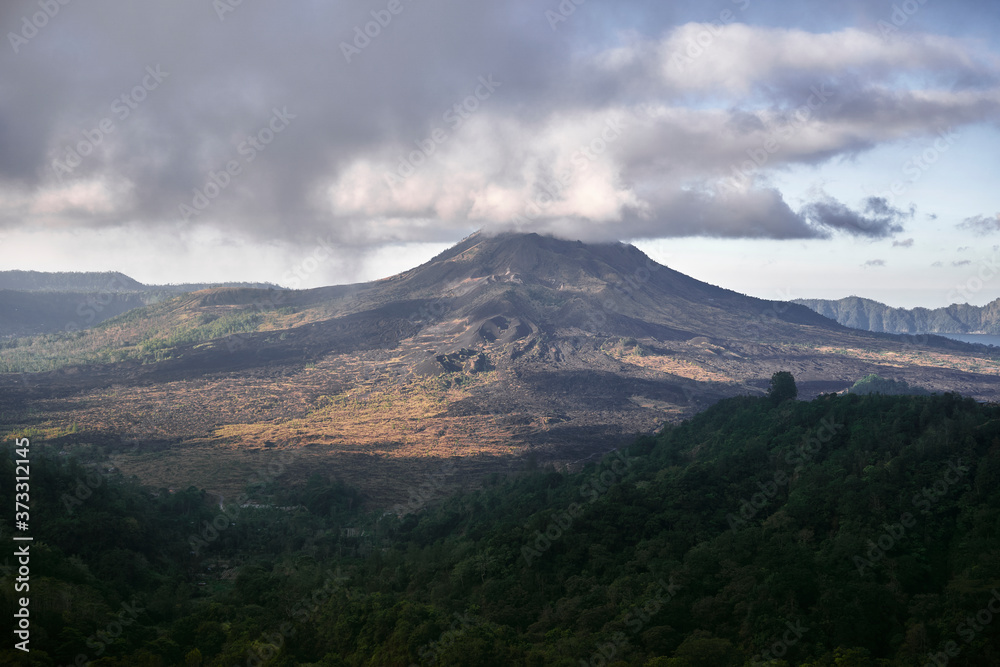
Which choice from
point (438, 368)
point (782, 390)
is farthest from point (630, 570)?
point (438, 368)

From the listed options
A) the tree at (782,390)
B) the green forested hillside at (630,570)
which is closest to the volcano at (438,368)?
the green forested hillside at (630,570)

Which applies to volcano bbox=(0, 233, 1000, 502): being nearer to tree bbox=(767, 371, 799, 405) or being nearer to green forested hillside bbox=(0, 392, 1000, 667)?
green forested hillside bbox=(0, 392, 1000, 667)

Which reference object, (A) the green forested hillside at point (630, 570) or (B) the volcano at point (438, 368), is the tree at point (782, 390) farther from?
(B) the volcano at point (438, 368)

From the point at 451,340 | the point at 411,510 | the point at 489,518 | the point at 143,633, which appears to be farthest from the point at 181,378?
the point at 143,633

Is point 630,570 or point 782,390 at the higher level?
point 782,390

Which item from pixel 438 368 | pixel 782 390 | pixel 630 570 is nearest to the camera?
pixel 630 570

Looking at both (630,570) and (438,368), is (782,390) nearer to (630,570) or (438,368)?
(630,570)

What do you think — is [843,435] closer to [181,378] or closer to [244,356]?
[181,378]

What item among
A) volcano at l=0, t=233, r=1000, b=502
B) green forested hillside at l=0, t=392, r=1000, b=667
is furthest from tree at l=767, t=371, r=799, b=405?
volcano at l=0, t=233, r=1000, b=502
